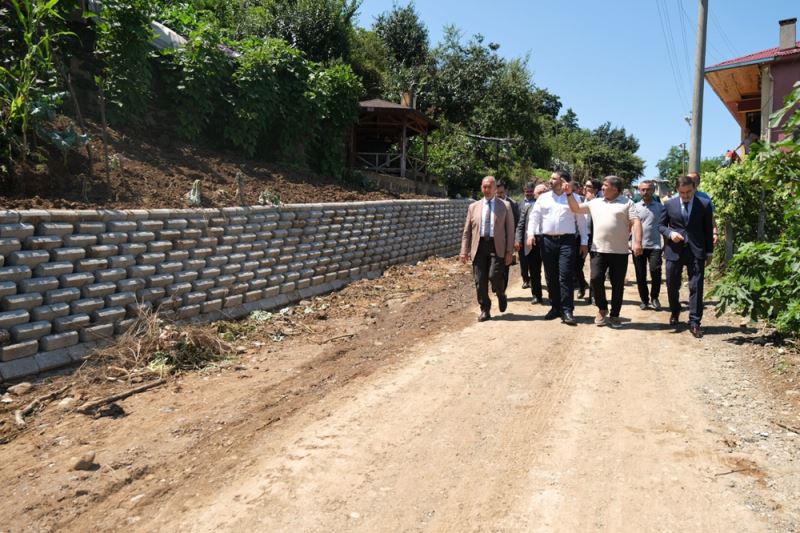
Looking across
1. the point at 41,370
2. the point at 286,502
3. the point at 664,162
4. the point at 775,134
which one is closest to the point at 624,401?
the point at 286,502

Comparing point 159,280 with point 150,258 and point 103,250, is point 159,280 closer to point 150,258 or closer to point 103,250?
point 150,258

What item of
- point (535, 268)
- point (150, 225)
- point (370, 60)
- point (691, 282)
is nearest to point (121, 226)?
point (150, 225)

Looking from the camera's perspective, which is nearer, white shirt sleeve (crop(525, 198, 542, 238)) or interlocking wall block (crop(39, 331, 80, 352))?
interlocking wall block (crop(39, 331, 80, 352))

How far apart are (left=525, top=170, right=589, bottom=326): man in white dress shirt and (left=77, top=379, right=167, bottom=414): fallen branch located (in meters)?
4.69

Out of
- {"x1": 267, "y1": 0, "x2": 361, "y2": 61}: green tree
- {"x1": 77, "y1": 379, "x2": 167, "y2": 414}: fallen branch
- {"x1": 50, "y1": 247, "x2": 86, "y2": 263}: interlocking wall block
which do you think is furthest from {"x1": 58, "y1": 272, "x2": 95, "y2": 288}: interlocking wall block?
{"x1": 267, "y1": 0, "x2": 361, "y2": 61}: green tree

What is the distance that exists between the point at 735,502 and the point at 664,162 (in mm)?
110050

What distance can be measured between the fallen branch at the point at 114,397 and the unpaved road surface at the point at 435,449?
0.11 metres

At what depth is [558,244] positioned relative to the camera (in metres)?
7.43

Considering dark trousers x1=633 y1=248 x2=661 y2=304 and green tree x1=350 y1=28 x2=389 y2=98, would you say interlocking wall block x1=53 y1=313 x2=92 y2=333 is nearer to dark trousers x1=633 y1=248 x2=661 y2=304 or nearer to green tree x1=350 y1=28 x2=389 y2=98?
dark trousers x1=633 y1=248 x2=661 y2=304

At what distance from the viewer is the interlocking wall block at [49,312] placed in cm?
470

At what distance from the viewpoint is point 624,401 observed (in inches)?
183

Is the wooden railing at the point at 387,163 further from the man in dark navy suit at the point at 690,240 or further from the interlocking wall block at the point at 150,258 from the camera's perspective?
the interlocking wall block at the point at 150,258

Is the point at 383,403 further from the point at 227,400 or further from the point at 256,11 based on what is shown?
the point at 256,11

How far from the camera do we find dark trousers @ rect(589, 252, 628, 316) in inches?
277
